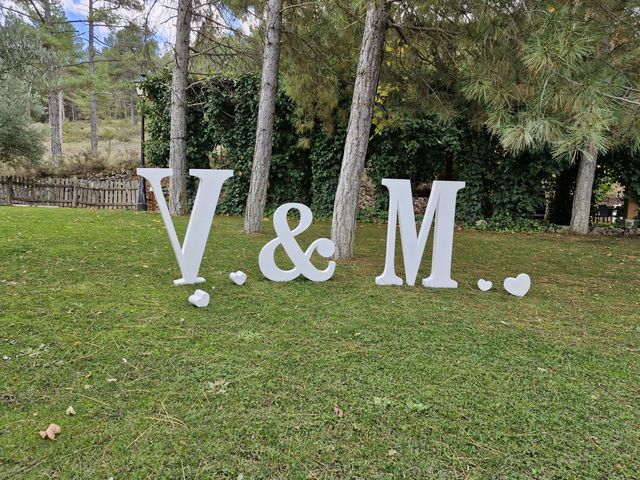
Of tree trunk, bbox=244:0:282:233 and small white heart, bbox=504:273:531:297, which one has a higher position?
tree trunk, bbox=244:0:282:233

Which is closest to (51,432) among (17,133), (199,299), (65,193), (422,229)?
(199,299)

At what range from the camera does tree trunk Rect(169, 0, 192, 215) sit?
28.5 ft

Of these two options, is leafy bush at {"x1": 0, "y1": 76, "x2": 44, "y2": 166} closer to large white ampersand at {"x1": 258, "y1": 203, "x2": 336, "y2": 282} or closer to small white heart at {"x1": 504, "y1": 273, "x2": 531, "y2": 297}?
large white ampersand at {"x1": 258, "y1": 203, "x2": 336, "y2": 282}

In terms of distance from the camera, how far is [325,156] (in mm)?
10352

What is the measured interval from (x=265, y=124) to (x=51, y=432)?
5.96m

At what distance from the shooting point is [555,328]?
9.95ft

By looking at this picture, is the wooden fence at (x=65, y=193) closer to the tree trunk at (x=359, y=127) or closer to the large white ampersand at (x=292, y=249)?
the tree trunk at (x=359, y=127)

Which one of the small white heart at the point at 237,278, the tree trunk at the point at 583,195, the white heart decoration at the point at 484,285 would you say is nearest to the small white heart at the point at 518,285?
the white heart decoration at the point at 484,285

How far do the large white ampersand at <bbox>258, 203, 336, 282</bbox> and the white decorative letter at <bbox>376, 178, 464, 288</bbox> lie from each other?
596 mm

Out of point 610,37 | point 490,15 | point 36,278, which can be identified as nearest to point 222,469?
point 36,278

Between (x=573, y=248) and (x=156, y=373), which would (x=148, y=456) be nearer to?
(x=156, y=373)

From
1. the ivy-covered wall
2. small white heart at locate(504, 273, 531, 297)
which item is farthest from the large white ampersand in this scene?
the ivy-covered wall

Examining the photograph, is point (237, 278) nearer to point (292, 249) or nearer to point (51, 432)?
point (292, 249)

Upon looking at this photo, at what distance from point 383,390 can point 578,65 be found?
2.84 metres
